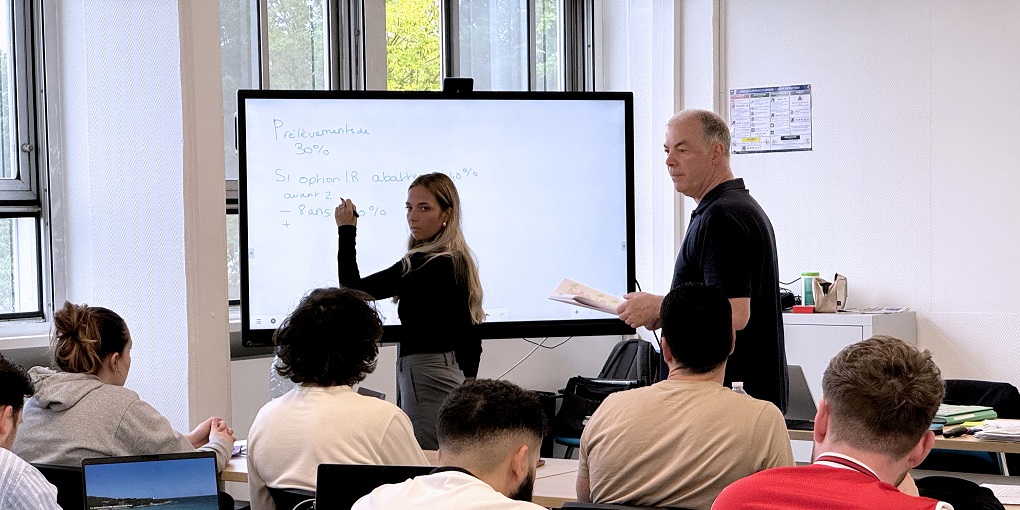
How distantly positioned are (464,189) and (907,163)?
284 centimetres

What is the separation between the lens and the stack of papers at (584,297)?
358 cm

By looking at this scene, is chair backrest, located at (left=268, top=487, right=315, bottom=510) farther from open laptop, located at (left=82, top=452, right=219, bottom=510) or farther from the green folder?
the green folder

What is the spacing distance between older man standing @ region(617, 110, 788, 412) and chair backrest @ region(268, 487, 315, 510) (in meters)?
1.31

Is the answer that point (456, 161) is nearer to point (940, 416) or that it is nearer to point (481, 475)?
point (940, 416)

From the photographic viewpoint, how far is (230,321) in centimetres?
460

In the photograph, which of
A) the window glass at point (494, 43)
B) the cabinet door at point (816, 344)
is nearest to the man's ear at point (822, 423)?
the cabinet door at point (816, 344)

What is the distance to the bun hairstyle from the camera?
Answer: 9.25 feet

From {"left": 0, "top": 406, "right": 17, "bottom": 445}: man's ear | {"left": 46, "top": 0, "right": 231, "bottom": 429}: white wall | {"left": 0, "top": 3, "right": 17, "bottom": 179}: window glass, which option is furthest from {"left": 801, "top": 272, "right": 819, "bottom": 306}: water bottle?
{"left": 0, "top": 406, "right": 17, "bottom": 445}: man's ear

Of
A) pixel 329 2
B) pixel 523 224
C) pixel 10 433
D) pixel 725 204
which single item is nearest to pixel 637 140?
pixel 329 2

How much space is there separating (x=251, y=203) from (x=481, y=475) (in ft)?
6.89

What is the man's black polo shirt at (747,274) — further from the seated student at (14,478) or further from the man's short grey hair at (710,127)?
the seated student at (14,478)

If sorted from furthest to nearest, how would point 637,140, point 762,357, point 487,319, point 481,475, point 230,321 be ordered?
point 637,140 < point 230,321 < point 487,319 < point 762,357 < point 481,475

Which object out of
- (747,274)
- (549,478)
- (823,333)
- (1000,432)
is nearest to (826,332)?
(823,333)

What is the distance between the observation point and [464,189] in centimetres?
380
